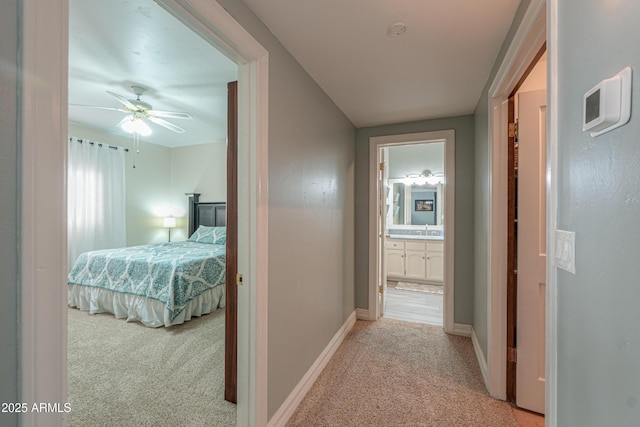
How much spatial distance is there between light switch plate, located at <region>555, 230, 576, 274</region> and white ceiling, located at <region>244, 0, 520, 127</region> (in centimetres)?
119

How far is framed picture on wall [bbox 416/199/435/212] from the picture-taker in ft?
16.2

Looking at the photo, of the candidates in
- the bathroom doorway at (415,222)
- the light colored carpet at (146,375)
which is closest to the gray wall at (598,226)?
the light colored carpet at (146,375)

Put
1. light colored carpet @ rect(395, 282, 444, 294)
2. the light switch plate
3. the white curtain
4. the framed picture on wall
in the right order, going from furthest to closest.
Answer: the framed picture on wall
light colored carpet @ rect(395, 282, 444, 294)
the white curtain
the light switch plate

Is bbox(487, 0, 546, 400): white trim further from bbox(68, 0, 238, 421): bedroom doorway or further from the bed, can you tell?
the bed

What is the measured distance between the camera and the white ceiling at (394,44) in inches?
51.6

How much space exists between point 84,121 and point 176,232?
7.92 feet

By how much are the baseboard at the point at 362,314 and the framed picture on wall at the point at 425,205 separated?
2.65 metres

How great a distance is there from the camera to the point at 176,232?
17.9 feet

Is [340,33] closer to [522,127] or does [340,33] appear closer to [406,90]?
[406,90]

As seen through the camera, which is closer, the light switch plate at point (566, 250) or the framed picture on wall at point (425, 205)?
the light switch plate at point (566, 250)

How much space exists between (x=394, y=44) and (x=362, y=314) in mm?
2724

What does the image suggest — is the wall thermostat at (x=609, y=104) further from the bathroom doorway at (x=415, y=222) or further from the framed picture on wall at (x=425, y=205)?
the framed picture on wall at (x=425, y=205)

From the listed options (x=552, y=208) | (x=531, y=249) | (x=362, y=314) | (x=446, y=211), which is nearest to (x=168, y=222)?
(x=362, y=314)

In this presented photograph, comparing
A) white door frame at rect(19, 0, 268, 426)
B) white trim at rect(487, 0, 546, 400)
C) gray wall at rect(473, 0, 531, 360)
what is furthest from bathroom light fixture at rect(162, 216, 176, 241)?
white trim at rect(487, 0, 546, 400)
